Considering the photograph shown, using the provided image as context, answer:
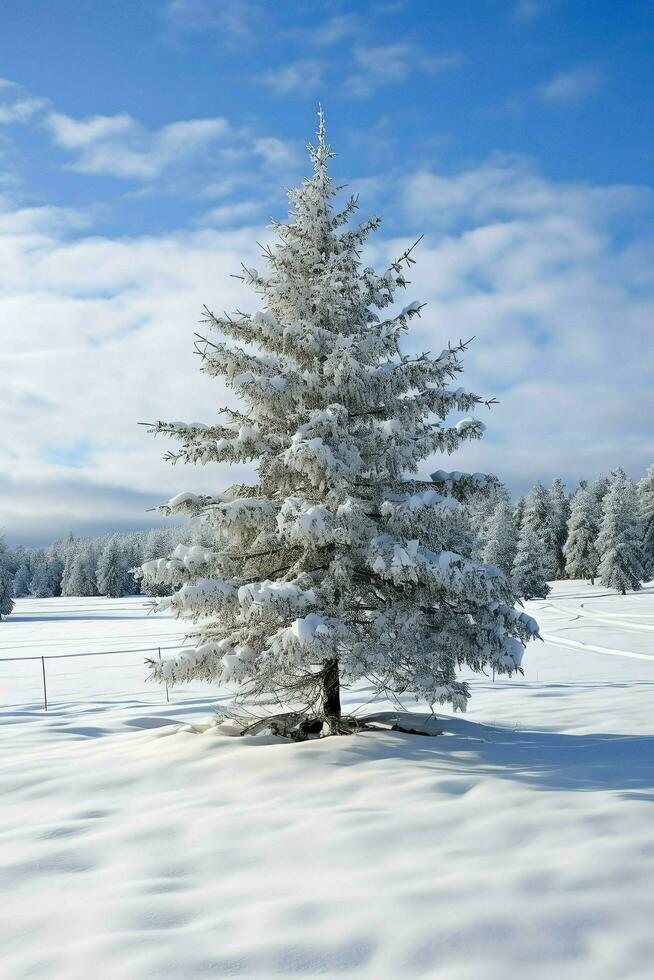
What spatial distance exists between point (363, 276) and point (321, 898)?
7474 mm

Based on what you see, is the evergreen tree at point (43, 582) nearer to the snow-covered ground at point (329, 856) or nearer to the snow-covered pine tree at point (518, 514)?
the snow-covered pine tree at point (518, 514)

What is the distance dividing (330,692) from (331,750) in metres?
1.48

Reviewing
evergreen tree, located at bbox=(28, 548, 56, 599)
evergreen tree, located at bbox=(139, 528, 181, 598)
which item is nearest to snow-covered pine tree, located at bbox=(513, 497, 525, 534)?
evergreen tree, located at bbox=(139, 528, 181, 598)

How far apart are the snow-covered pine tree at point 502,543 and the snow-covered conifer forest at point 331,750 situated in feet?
159

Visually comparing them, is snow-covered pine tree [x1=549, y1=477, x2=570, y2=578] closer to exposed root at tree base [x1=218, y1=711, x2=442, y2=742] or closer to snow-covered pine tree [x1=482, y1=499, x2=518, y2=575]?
snow-covered pine tree [x1=482, y1=499, x2=518, y2=575]

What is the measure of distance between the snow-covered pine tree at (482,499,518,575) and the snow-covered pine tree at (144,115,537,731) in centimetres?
5326

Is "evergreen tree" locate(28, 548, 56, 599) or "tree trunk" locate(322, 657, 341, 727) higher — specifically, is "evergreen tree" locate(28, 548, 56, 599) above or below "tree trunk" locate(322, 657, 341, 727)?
below

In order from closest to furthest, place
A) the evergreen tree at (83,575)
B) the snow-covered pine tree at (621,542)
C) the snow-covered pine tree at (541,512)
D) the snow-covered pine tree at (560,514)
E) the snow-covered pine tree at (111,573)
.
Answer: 1. the snow-covered pine tree at (621,542)
2. the snow-covered pine tree at (541,512)
3. the snow-covered pine tree at (560,514)
4. the snow-covered pine tree at (111,573)
5. the evergreen tree at (83,575)

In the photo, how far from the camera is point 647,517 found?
60.1 m

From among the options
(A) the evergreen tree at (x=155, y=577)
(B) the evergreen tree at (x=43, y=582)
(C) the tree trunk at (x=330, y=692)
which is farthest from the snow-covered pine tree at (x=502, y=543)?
(B) the evergreen tree at (x=43, y=582)

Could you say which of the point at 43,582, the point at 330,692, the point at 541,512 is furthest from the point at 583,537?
the point at 43,582

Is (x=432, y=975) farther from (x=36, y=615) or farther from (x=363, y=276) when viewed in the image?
(x=36, y=615)

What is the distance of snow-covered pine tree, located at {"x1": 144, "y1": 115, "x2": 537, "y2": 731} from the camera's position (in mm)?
7668

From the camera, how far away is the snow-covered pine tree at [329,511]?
25.2 feet
